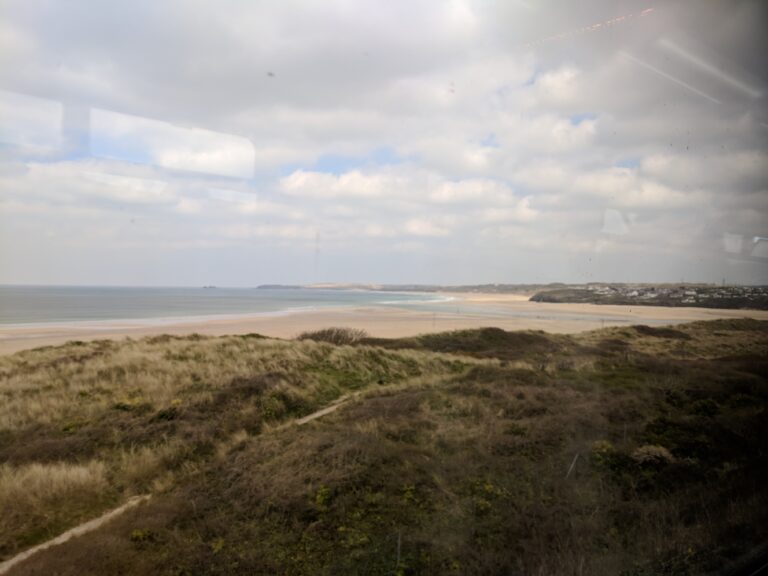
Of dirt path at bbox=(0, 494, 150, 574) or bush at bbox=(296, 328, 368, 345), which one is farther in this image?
bush at bbox=(296, 328, 368, 345)

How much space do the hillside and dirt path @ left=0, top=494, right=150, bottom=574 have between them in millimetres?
95

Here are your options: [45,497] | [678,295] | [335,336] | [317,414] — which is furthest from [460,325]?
[45,497]

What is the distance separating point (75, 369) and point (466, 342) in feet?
40.0

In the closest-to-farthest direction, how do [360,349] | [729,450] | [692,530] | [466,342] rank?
[692,530] < [729,450] < [360,349] < [466,342]

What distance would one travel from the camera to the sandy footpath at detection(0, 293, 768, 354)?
8.08 m

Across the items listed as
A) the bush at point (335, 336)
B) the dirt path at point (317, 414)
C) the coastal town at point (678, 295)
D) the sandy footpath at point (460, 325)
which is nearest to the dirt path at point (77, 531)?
the dirt path at point (317, 414)

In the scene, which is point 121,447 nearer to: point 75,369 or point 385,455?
point 385,455

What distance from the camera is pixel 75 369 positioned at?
25.2ft

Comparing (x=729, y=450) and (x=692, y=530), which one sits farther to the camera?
(x=729, y=450)

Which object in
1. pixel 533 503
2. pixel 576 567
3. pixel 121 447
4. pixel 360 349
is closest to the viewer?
pixel 576 567

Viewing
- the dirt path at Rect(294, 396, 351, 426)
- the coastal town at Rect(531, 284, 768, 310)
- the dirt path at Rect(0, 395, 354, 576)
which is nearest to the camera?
the dirt path at Rect(0, 395, 354, 576)

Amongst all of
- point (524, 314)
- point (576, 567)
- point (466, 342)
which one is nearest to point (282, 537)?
point (576, 567)

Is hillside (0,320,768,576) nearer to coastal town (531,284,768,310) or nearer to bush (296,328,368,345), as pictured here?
coastal town (531,284,768,310)

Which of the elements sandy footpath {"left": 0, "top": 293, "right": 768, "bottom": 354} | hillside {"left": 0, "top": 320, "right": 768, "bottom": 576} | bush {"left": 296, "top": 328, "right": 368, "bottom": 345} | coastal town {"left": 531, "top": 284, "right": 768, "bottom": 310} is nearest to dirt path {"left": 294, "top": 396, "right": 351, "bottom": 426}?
hillside {"left": 0, "top": 320, "right": 768, "bottom": 576}
